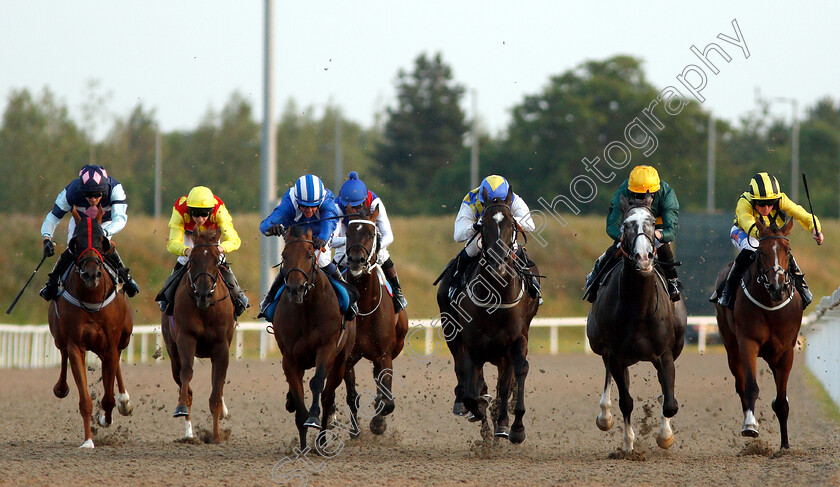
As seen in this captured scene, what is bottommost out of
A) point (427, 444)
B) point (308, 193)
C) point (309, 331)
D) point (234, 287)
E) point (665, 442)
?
point (427, 444)

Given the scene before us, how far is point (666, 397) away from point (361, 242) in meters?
2.76

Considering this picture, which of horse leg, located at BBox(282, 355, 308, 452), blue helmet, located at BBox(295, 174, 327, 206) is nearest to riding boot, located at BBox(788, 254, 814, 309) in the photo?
blue helmet, located at BBox(295, 174, 327, 206)

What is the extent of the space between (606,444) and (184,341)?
3963 millimetres

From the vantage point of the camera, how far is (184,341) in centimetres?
973

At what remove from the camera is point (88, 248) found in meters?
9.16

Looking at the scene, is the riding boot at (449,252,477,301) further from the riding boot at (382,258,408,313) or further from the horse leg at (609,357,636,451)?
the horse leg at (609,357,636,451)

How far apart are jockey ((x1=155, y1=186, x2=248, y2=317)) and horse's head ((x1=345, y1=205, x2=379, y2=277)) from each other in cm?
135

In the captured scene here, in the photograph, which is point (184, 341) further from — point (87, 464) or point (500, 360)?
point (500, 360)

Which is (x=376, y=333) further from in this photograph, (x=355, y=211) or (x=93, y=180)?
(x=93, y=180)

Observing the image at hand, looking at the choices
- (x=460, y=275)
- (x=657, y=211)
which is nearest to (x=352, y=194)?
(x=460, y=275)

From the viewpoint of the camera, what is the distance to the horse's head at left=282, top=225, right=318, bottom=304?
7.98m

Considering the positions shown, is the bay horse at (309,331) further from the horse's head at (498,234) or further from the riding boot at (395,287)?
the riding boot at (395,287)

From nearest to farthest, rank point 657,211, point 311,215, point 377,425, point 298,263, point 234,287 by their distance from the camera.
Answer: point 298,263
point 311,215
point 657,211
point 377,425
point 234,287

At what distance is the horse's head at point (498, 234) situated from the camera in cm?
853
